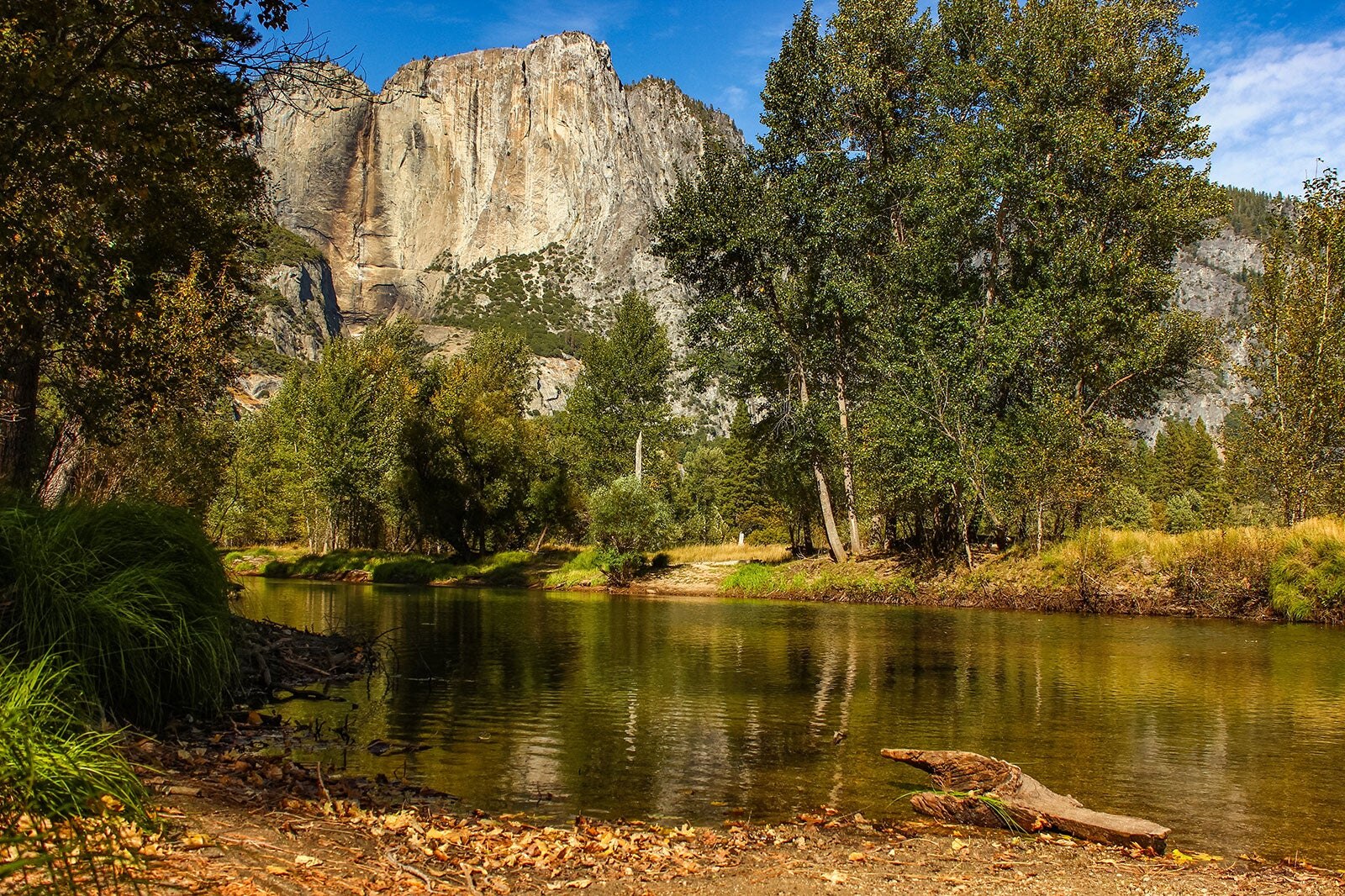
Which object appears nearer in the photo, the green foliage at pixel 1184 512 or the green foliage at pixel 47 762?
the green foliage at pixel 47 762

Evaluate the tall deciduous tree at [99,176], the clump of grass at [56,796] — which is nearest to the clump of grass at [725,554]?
Answer: the tall deciduous tree at [99,176]

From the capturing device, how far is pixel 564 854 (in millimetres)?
6000

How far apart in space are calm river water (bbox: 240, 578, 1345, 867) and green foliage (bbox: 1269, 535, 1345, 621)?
299cm

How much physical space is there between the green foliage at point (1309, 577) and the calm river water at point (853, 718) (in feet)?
9.80

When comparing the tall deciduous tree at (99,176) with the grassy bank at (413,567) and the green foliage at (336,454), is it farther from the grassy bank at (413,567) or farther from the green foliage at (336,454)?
the green foliage at (336,454)

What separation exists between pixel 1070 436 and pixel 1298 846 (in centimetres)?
2550

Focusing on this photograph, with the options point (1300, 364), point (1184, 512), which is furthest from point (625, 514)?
point (1184, 512)

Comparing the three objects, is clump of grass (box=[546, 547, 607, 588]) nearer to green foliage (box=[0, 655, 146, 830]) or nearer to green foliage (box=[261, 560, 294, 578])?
green foliage (box=[261, 560, 294, 578])

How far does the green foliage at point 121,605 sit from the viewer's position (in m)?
7.71

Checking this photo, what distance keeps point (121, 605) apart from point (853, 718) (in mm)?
8944

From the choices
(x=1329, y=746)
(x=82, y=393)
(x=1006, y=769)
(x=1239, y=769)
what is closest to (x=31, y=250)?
(x=82, y=393)

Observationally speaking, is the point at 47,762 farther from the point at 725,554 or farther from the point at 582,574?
the point at 725,554

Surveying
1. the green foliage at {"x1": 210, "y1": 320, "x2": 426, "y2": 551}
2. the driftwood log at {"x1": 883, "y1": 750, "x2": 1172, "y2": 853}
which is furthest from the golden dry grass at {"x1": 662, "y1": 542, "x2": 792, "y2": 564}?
the driftwood log at {"x1": 883, "y1": 750, "x2": 1172, "y2": 853}

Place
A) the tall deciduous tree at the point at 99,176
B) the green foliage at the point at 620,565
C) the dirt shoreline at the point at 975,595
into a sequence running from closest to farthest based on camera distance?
the tall deciduous tree at the point at 99,176 → the dirt shoreline at the point at 975,595 → the green foliage at the point at 620,565
